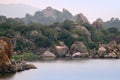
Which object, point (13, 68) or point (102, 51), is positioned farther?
point (102, 51)

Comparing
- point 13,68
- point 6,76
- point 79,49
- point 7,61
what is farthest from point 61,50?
point 6,76

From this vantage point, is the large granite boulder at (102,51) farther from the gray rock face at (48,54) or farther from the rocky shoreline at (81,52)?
the gray rock face at (48,54)

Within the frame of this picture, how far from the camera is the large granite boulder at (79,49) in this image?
12381 centimetres

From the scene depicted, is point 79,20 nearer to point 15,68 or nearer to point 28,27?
point 28,27

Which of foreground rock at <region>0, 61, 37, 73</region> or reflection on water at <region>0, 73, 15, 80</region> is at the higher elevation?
foreground rock at <region>0, 61, 37, 73</region>

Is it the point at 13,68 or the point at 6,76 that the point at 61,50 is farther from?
the point at 6,76

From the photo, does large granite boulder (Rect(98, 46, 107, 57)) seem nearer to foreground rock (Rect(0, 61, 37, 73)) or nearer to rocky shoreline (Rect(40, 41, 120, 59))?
rocky shoreline (Rect(40, 41, 120, 59))

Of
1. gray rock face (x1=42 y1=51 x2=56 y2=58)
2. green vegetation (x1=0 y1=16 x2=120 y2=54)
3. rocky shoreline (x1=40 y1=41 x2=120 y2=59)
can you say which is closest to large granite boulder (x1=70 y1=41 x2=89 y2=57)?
rocky shoreline (x1=40 y1=41 x2=120 y2=59)

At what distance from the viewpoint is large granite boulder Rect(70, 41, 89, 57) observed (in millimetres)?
123812

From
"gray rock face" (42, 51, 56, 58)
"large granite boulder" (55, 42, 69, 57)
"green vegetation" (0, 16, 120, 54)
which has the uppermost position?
"green vegetation" (0, 16, 120, 54)

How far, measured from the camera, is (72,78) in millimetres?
67312

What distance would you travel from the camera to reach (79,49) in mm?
124938

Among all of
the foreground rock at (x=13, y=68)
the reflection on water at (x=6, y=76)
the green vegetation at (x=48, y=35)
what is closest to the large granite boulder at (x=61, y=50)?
the green vegetation at (x=48, y=35)

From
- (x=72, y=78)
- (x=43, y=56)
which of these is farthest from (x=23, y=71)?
(x=43, y=56)
